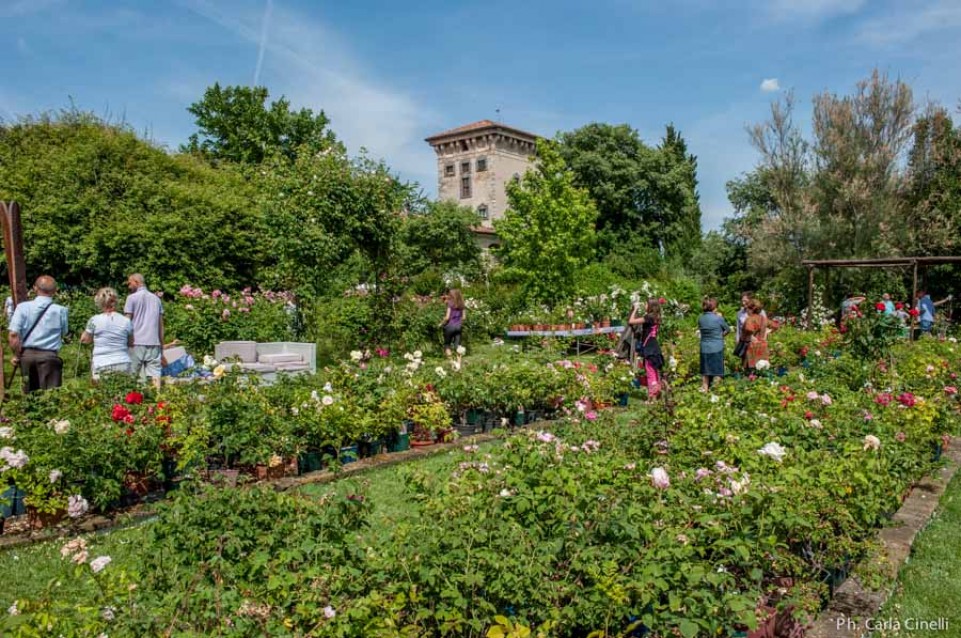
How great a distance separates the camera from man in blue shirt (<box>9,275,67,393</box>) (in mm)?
6715

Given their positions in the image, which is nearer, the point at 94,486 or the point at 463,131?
the point at 94,486

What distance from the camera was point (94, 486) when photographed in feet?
14.6

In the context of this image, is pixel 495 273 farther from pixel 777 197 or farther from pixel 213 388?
pixel 213 388

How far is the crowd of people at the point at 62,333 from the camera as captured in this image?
674cm

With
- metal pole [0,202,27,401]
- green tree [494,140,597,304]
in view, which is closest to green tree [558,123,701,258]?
green tree [494,140,597,304]

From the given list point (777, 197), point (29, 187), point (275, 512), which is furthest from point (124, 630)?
point (777, 197)

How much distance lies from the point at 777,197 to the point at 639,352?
16.7m

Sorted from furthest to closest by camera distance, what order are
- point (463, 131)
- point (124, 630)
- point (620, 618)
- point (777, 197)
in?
point (463, 131) < point (777, 197) < point (620, 618) < point (124, 630)

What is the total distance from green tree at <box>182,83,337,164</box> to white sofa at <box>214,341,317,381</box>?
87.0ft

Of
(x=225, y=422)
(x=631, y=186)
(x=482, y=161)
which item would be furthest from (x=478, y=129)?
(x=225, y=422)

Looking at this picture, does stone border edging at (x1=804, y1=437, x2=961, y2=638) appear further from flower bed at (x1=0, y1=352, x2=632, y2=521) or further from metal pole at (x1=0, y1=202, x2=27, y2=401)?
metal pole at (x1=0, y1=202, x2=27, y2=401)

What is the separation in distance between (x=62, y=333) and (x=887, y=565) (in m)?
7.34

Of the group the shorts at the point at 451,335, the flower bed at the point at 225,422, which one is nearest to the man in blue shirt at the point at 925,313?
the shorts at the point at 451,335

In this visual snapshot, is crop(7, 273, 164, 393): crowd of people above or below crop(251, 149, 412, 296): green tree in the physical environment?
below
